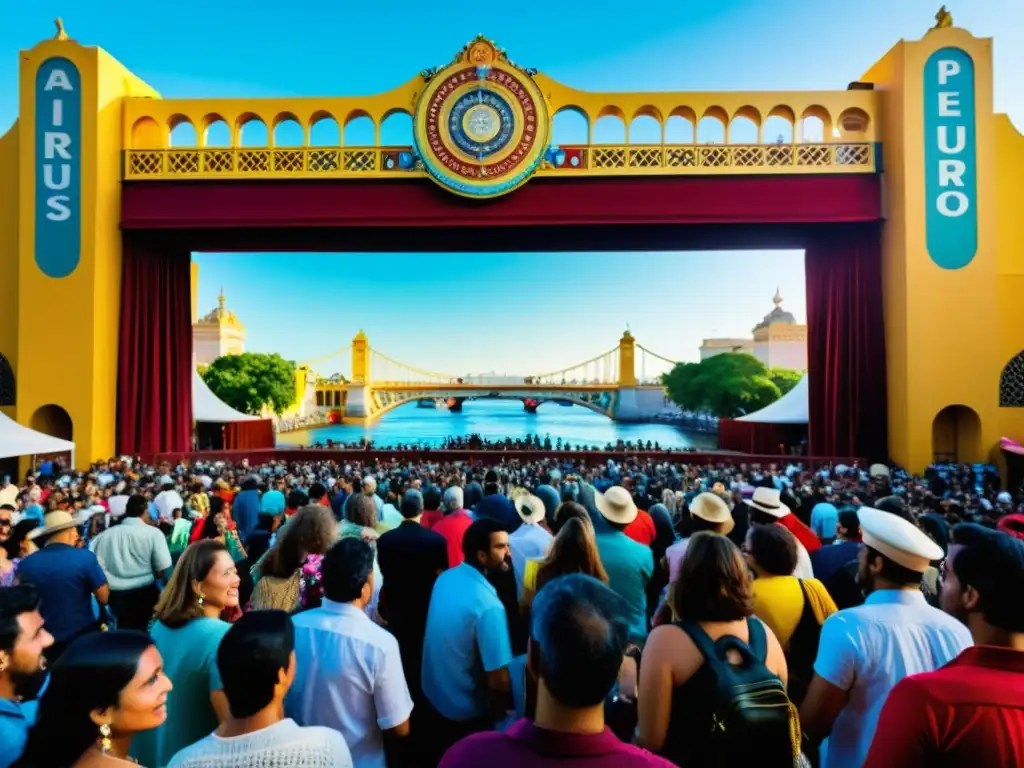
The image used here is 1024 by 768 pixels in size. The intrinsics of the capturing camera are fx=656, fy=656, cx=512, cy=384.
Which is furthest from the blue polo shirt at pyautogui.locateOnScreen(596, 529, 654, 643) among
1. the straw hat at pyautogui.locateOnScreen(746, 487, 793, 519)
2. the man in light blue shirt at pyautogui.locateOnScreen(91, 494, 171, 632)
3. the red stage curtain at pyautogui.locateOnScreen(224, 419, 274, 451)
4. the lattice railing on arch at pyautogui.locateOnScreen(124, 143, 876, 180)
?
the red stage curtain at pyautogui.locateOnScreen(224, 419, 274, 451)

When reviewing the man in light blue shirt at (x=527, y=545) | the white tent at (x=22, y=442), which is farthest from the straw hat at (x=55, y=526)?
the white tent at (x=22, y=442)

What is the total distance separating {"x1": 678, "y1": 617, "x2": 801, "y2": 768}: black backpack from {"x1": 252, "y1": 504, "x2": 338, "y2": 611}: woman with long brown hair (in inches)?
72.7

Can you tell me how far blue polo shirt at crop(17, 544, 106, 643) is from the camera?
3.27 m

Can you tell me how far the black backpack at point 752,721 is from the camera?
1.61m

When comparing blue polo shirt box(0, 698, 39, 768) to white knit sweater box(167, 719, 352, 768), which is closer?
white knit sweater box(167, 719, 352, 768)

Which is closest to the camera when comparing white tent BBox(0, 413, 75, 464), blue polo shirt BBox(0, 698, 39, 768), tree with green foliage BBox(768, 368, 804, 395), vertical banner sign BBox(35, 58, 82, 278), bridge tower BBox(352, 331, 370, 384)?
blue polo shirt BBox(0, 698, 39, 768)

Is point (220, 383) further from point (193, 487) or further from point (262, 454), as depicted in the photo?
point (193, 487)

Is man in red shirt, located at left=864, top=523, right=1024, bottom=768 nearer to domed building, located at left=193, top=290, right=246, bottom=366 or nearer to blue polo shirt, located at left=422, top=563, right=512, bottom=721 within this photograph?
blue polo shirt, located at left=422, top=563, right=512, bottom=721

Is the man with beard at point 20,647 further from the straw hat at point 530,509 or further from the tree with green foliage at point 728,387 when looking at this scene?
the tree with green foliage at point 728,387

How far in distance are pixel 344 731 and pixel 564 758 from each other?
118 centimetres

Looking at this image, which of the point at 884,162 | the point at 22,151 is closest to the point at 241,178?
the point at 22,151

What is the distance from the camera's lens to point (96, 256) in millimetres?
14320

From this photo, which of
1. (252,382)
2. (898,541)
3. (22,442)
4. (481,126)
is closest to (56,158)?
(22,442)

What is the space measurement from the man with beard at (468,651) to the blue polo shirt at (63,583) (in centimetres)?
199
